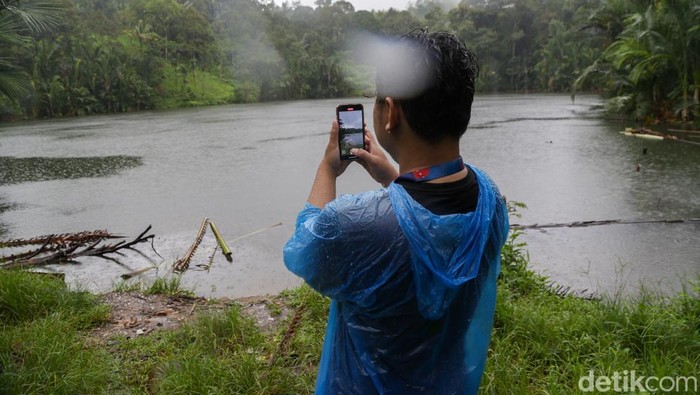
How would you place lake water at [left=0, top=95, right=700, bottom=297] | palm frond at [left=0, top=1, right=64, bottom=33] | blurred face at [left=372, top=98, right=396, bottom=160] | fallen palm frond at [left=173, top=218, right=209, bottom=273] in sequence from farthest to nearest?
1. fallen palm frond at [left=173, top=218, right=209, bottom=273]
2. lake water at [left=0, top=95, right=700, bottom=297]
3. palm frond at [left=0, top=1, right=64, bottom=33]
4. blurred face at [left=372, top=98, right=396, bottom=160]

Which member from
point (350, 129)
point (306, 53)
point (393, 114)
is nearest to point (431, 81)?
point (393, 114)

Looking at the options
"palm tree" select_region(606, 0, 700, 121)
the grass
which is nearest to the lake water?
the grass

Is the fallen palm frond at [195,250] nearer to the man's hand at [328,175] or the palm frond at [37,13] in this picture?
the palm frond at [37,13]

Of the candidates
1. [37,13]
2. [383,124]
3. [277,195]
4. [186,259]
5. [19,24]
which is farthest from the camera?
[277,195]

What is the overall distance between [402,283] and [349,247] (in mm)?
125

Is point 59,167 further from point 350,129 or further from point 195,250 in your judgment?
point 350,129

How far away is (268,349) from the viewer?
2.77 m

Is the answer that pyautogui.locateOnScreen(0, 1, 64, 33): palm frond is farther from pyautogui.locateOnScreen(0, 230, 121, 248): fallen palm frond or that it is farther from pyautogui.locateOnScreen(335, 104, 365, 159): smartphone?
pyautogui.locateOnScreen(335, 104, 365, 159): smartphone

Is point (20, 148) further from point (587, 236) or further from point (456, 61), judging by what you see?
point (456, 61)

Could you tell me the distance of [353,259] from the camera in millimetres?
988

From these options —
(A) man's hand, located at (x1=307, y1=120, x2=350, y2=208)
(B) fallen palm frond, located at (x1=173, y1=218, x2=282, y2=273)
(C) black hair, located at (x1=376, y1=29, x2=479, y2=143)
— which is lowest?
(B) fallen palm frond, located at (x1=173, y1=218, x2=282, y2=273)

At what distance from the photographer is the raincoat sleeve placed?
3.15ft

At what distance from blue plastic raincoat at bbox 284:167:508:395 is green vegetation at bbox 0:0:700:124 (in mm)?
13434

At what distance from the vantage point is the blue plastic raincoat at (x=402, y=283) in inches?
37.9
